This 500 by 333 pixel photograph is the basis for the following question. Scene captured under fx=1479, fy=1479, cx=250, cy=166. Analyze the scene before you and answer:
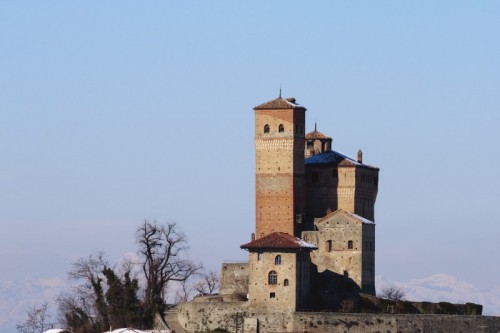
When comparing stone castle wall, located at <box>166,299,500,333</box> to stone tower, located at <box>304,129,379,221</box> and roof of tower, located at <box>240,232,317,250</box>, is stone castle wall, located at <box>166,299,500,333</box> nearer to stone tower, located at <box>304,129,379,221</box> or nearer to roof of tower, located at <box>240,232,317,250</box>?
roof of tower, located at <box>240,232,317,250</box>

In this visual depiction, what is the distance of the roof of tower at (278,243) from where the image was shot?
103 metres

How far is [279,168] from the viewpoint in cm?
10894

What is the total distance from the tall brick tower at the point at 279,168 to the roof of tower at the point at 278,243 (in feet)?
11.4

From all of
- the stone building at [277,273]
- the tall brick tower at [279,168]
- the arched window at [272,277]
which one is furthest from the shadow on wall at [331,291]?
the tall brick tower at [279,168]

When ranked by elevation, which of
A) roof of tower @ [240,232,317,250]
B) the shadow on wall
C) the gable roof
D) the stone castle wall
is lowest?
the stone castle wall

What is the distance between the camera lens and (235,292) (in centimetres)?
10819

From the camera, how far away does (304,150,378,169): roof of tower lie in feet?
369

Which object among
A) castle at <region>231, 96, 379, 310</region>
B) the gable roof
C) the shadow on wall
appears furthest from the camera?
the gable roof

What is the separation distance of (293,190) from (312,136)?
11.0 metres

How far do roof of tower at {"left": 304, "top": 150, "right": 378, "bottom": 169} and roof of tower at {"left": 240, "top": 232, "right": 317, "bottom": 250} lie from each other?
32.0 ft

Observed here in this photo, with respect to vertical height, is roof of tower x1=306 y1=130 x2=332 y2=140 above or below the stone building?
above

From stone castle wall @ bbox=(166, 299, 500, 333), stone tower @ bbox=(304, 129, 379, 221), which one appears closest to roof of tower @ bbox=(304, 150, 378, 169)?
stone tower @ bbox=(304, 129, 379, 221)

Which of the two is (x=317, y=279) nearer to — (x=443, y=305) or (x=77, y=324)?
(x=443, y=305)

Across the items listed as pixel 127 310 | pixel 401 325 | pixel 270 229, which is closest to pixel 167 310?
pixel 127 310
